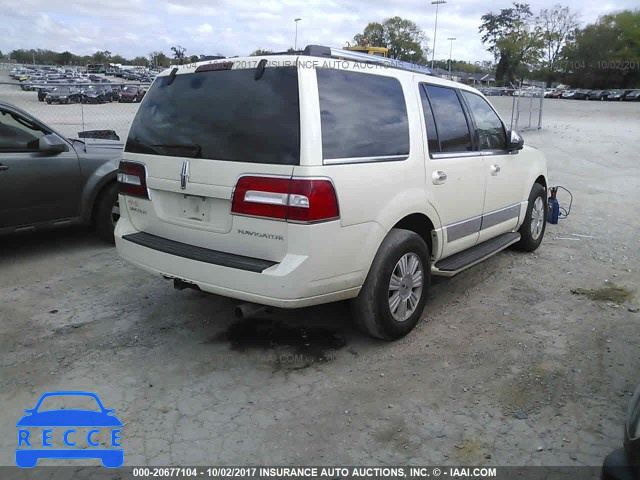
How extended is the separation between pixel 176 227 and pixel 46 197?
2.71 meters

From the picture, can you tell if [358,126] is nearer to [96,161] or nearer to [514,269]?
[514,269]

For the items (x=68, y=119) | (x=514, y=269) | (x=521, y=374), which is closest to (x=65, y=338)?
(x=521, y=374)

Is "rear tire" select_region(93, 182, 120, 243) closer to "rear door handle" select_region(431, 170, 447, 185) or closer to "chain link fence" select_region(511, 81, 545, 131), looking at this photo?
"rear door handle" select_region(431, 170, 447, 185)

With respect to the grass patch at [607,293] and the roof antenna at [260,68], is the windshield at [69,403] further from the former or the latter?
the grass patch at [607,293]

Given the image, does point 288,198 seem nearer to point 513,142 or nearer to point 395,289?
point 395,289

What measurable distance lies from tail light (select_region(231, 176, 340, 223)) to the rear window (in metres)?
0.14

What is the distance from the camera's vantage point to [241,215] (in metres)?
3.37

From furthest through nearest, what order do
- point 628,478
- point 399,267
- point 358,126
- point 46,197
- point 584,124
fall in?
point 584,124, point 46,197, point 399,267, point 358,126, point 628,478

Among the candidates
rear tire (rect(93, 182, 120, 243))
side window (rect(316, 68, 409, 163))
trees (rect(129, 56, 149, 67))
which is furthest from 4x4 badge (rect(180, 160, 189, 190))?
trees (rect(129, 56, 149, 67))

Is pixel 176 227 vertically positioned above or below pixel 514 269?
above

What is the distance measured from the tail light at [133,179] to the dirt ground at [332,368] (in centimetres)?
108

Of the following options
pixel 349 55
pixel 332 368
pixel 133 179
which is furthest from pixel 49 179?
pixel 332 368

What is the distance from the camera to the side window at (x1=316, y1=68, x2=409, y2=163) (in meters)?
3.39

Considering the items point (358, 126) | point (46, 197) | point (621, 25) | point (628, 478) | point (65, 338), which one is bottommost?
point (65, 338)
